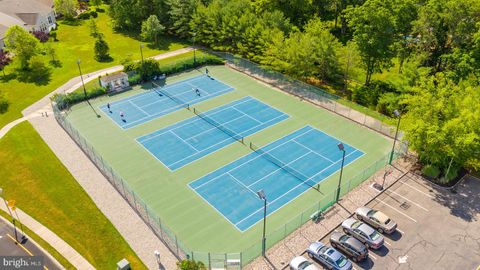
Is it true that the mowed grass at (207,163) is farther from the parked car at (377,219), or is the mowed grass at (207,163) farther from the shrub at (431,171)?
the shrub at (431,171)

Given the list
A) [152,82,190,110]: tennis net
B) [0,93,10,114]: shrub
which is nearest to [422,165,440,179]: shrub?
[152,82,190,110]: tennis net

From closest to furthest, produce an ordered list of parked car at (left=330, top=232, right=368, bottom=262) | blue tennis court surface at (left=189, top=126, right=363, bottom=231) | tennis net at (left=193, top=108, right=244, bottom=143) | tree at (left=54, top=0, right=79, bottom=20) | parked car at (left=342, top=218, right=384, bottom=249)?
parked car at (left=330, top=232, right=368, bottom=262) → parked car at (left=342, top=218, right=384, bottom=249) → blue tennis court surface at (left=189, top=126, right=363, bottom=231) → tennis net at (left=193, top=108, right=244, bottom=143) → tree at (left=54, top=0, right=79, bottom=20)

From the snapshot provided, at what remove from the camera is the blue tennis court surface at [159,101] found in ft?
154

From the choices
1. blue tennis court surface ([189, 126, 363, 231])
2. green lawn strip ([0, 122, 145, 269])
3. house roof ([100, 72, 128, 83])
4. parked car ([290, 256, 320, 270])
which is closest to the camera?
parked car ([290, 256, 320, 270])

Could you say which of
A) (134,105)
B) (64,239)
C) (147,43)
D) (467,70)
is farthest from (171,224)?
(147,43)

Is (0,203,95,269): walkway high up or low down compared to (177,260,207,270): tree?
down

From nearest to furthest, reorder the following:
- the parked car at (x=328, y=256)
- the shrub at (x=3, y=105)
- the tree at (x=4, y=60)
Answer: the parked car at (x=328, y=256) < the shrub at (x=3, y=105) < the tree at (x=4, y=60)

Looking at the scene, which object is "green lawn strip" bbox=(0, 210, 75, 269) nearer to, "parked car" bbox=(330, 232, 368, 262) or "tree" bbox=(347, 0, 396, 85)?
"parked car" bbox=(330, 232, 368, 262)

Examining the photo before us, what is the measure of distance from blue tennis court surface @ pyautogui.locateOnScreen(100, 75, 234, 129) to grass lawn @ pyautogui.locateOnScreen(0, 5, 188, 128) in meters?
11.8

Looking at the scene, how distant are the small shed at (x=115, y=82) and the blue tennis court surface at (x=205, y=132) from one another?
13305 millimetres

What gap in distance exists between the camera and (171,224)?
31.6m

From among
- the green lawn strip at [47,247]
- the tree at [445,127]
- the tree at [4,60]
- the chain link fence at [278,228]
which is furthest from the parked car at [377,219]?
the tree at [4,60]

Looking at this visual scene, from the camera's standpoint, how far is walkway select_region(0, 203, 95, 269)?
2842 cm

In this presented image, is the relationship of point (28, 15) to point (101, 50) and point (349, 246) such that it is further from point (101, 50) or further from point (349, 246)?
point (349, 246)
